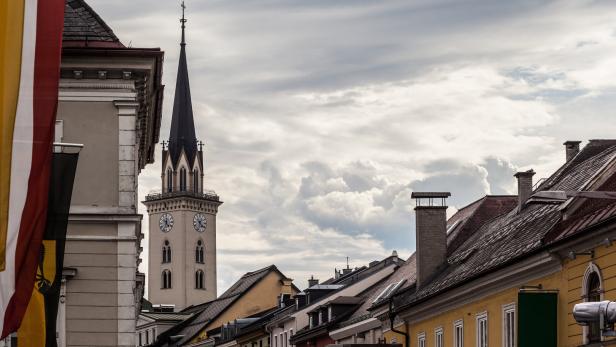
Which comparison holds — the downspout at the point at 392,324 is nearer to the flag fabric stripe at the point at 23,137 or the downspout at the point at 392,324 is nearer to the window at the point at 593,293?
the window at the point at 593,293

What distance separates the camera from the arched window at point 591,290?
3359cm

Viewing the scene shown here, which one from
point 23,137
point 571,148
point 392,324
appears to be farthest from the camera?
point 392,324

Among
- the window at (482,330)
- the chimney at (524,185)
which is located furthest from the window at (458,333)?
the chimney at (524,185)

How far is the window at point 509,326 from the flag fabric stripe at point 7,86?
89.0 feet

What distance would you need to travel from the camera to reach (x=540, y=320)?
36281mm

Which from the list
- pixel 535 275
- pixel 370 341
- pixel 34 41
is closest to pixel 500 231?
pixel 535 275

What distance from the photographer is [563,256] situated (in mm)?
35750

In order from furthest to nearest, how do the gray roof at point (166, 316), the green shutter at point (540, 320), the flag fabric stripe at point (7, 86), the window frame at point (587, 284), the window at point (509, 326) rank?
the gray roof at point (166, 316) → the window at point (509, 326) → the green shutter at point (540, 320) → the window frame at point (587, 284) → the flag fabric stripe at point (7, 86)

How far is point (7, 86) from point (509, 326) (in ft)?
91.6

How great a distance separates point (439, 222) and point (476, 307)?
1232cm

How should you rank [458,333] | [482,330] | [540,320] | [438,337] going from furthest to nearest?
[438,337]
[458,333]
[482,330]
[540,320]

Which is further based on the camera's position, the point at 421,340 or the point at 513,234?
the point at 421,340

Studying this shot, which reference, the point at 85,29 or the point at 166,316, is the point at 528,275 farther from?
the point at 166,316

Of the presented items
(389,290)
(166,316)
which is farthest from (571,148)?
(166,316)
